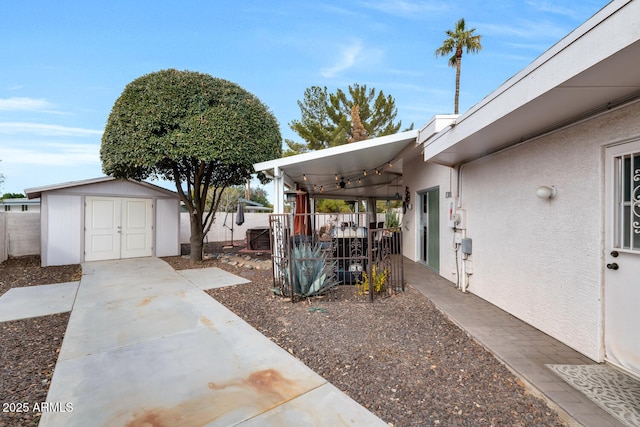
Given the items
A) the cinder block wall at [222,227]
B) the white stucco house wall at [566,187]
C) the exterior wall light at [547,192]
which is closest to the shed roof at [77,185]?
the cinder block wall at [222,227]

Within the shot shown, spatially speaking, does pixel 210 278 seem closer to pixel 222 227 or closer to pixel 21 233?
pixel 21 233

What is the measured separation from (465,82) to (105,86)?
2040cm

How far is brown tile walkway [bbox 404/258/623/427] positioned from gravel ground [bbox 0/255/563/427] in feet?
0.39

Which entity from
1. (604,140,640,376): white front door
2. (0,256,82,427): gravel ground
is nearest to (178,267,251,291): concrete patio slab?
(0,256,82,427): gravel ground

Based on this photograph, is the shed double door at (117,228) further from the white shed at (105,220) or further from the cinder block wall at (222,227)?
the cinder block wall at (222,227)

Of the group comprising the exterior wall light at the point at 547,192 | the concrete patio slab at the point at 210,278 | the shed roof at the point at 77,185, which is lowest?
the concrete patio slab at the point at 210,278

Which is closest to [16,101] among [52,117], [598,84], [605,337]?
[52,117]

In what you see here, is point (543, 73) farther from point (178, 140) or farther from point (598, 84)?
point (178, 140)

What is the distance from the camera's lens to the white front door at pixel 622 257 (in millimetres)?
2584

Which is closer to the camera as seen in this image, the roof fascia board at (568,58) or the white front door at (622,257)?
the roof fascia board at (568,58)

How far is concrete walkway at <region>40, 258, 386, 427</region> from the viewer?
2133 mm

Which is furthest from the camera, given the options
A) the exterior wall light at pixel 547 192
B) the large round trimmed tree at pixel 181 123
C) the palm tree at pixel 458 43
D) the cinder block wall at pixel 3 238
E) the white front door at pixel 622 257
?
the palm tree at pixel 458 43

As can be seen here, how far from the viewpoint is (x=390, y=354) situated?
3.12m

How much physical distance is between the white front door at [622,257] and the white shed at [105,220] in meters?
11.2
